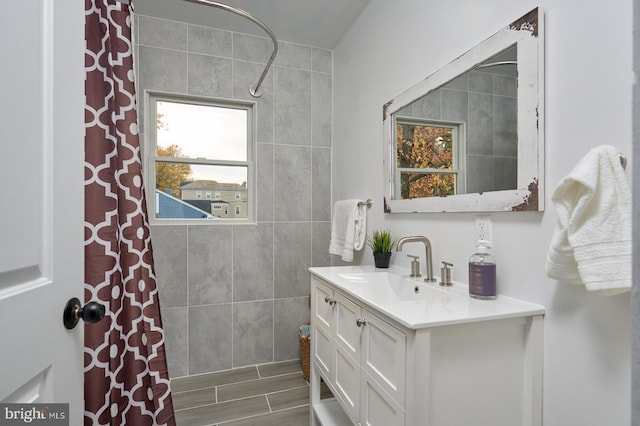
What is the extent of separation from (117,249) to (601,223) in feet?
4.96

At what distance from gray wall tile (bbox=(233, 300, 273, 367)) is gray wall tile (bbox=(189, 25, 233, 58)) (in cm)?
189

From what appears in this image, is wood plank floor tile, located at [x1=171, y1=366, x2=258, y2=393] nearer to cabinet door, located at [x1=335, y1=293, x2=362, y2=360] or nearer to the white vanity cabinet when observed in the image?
the white vanity cabinet

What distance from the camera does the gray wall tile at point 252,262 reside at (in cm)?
242

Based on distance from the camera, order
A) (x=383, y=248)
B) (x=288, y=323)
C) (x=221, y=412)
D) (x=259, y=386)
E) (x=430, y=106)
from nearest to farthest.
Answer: (x=430, y=106)
(x=383, y=248)
(x=221, y=412)
(x=259, y=386)
(x=288, y=323)

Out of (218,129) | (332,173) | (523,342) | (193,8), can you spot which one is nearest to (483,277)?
(523,342)

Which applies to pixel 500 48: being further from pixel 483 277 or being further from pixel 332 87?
pixel 332 87

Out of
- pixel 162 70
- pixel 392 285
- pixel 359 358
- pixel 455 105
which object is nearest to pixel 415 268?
pixel 392 285

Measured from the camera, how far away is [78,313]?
29.5 inches

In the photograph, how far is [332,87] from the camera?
8.71 feet

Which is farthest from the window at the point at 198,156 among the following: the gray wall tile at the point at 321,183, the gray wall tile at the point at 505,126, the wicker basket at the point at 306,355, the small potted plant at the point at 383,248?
the gray wall tile at the point at 505,126

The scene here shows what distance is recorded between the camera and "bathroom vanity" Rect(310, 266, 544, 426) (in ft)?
2.89

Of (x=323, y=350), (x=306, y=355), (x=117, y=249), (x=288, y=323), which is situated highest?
(x=117, y=249)

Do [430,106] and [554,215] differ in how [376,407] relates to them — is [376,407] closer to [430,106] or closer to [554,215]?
[554,215]

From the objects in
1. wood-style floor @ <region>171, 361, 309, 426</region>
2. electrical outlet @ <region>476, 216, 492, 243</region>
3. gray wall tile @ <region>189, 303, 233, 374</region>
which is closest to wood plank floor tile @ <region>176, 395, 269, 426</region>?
wood-style floor @ <region>171, 361, 309, 426</region>
